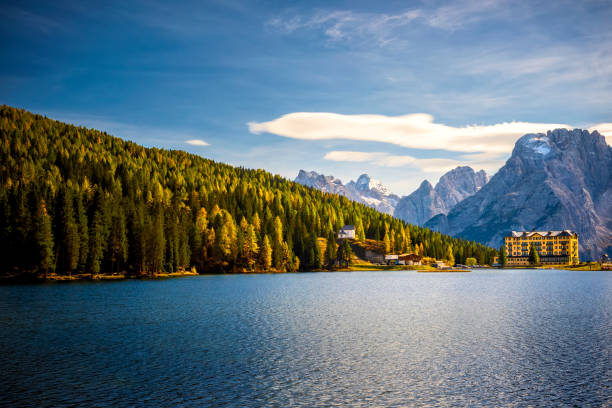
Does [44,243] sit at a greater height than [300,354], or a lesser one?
greater

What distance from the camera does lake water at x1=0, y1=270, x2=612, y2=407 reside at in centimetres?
3059

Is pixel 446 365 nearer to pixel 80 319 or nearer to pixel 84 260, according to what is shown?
pixel 80 319

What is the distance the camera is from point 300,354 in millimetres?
41938

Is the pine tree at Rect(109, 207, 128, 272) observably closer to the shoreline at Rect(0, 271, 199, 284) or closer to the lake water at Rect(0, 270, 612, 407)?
the shoreline at Rect(0, 271, 199, 284)

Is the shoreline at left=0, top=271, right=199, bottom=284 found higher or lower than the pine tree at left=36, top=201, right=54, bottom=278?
lower

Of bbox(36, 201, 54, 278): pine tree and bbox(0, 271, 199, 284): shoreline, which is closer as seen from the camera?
bbox(0, 271, 199, 284): shoreline

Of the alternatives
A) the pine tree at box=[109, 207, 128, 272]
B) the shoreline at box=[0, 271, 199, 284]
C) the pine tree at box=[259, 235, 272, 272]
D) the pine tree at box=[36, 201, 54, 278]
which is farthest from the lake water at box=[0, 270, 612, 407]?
the pine tree at box=[259, 235, 272, 272]

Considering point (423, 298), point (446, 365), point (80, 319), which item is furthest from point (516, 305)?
point (80, 319)

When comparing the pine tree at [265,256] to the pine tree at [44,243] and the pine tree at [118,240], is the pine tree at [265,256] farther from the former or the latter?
the pine tree at [44,243]

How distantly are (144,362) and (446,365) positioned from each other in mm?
24579

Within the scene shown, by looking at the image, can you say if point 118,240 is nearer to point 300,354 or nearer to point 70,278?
point 70,278

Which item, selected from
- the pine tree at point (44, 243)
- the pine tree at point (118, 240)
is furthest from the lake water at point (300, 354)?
the pine tree at point (118, 240)

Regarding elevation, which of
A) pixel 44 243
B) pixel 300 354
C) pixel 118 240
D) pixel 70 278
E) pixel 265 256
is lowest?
pixel 300 354

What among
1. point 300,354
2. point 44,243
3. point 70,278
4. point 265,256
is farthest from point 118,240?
point 300,354
